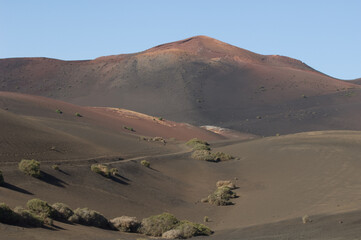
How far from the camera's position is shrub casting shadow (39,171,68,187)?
74.6 feet

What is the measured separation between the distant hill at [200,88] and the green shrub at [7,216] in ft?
233

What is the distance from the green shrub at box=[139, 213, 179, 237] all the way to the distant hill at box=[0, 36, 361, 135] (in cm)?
6670

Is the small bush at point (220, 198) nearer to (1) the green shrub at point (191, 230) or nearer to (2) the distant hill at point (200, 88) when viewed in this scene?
(1) the green shrub at point (191, 230)

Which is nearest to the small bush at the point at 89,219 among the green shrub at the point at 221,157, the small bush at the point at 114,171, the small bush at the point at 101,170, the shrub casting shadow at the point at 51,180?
the shrub casting shadow at the point at 51,180

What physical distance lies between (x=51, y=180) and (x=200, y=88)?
8817 centimetres

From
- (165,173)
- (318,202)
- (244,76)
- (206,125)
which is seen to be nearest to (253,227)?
(318,202)

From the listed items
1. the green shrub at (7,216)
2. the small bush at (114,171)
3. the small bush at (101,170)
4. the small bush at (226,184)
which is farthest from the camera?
the small bush at (226,184)

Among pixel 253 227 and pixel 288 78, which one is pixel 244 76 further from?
pixel 253 227

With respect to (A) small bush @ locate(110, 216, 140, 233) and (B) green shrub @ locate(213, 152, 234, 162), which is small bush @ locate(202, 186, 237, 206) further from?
(B) green shrub @ locate(213, 152, 234, 162)

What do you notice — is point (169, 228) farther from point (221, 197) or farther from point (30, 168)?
point (221, 197)

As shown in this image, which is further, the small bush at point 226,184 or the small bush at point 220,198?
the small bush at point 226,184

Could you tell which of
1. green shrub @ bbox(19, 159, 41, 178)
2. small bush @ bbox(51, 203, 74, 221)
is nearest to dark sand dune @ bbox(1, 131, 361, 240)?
green shrub @ bbox(19, 159, 41, 178)

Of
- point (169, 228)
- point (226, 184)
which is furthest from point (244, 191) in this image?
point (169, 228)

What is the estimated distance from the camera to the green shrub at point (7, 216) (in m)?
14.5
